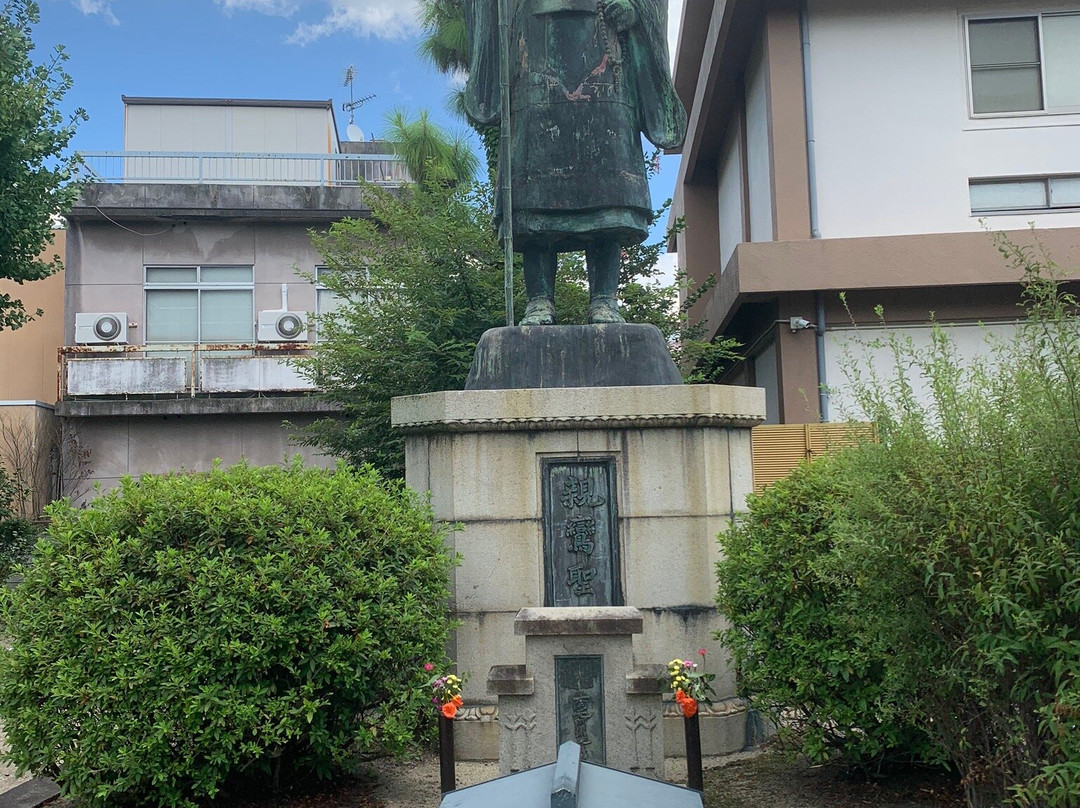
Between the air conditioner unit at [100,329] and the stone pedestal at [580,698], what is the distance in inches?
656

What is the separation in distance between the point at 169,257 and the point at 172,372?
2.52 meters

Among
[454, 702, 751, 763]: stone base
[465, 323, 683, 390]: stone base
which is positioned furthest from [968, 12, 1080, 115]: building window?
[454, 702, 751, 763]: stone base

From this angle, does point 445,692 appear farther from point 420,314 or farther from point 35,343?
point 35,343

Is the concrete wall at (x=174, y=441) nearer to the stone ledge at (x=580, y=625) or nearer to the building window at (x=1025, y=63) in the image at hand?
the building window at (x=1025, y=63)

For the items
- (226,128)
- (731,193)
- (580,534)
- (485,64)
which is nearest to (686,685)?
(580,534)

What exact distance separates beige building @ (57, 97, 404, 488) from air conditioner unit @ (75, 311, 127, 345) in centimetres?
2

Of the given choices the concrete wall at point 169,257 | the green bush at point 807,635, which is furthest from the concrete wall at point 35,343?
the green bush at point 807,635

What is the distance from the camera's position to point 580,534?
6.13m

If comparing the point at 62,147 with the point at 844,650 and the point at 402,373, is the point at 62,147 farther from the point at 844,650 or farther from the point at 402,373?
the point at 844,650

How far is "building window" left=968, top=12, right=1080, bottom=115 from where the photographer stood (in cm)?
1473

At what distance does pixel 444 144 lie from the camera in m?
18.8

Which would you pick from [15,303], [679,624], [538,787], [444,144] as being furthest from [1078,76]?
[538,787]

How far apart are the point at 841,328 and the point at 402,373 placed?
6445 mm

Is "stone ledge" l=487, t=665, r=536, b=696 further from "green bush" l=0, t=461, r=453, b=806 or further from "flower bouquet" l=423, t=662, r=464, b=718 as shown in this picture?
"green bush" l=0, t=461, r=453, b=806
